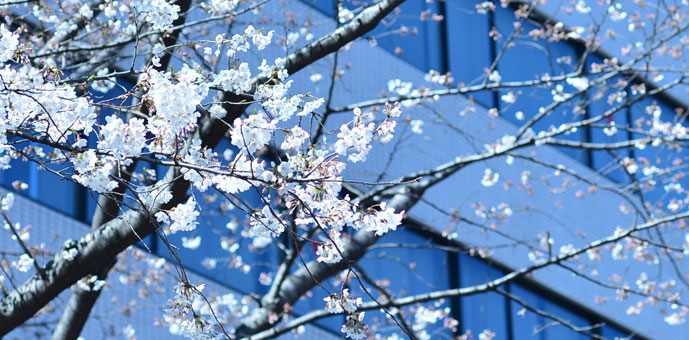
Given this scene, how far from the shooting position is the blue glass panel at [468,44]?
52.3 ft

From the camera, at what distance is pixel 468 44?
16219 millimetres

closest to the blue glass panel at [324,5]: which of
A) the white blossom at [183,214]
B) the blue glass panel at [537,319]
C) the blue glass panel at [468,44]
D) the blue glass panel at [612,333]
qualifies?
the blue glass panel at [468,44]

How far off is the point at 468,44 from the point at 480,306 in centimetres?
352

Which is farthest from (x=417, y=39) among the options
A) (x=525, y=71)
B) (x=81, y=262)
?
(x=81, y=262)

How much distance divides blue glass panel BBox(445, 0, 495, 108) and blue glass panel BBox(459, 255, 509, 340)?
7.17 feet

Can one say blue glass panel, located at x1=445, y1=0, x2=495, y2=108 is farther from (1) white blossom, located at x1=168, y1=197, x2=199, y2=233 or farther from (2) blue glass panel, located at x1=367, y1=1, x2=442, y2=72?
(1) white blossom, located at x1=168, y1=197, x2=199, y2=233

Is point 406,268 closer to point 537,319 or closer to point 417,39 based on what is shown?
point 537,319

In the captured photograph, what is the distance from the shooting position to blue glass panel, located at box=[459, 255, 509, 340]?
15312 millimetres

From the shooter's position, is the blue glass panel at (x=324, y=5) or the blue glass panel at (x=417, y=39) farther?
the blue glass panel at (x=417, y=39)

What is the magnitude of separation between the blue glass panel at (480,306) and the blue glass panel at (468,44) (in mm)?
2186

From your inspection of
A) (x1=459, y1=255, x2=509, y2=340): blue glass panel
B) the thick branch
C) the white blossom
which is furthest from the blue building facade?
the white blossom

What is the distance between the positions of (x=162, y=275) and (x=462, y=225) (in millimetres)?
4842

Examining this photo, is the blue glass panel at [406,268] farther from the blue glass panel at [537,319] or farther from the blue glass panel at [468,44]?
the blue glass panel at [468,44]

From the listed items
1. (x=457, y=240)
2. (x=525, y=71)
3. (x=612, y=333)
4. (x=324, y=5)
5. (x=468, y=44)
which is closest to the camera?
(x=324, y=5)
